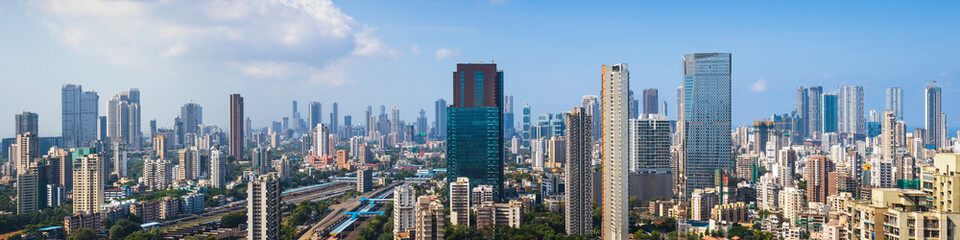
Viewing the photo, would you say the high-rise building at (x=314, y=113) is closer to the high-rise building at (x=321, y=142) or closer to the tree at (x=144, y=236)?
the high-rise building at (x=321, y=142)

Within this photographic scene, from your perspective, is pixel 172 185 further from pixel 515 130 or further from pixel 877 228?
pixel 515 130

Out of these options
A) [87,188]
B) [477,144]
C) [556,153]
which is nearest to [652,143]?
[477,144]

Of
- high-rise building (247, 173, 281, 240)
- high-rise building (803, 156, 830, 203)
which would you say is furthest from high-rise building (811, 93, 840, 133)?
high-rise building (247, 173, 281, 240)

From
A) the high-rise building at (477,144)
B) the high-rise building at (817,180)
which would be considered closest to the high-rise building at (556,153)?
the high-rise building at (477,144)

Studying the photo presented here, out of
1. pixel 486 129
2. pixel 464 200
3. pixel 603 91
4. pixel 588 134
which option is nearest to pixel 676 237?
pixel 588 134

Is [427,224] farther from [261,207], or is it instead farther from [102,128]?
[102,128]

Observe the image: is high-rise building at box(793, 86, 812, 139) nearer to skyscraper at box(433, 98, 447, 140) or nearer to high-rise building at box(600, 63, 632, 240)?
skyscraper at box(433, 98, 447, 140)
